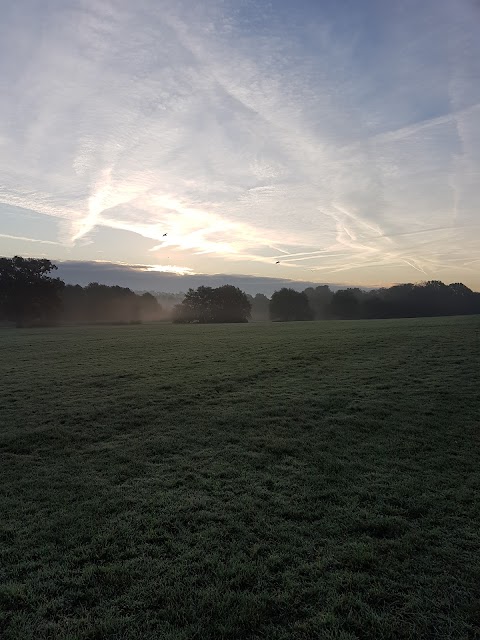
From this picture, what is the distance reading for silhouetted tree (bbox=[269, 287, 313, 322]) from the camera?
380ft

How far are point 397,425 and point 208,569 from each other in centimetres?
970

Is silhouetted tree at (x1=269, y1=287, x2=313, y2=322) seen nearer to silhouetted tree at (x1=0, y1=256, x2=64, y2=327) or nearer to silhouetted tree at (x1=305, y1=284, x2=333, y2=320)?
silhouetted tree at (x1=305, y1=284, x2=333, y2=320)

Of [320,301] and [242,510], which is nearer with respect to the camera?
[242,510]

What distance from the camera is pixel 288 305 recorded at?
11569 cm

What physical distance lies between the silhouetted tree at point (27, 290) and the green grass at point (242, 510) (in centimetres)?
Result: 7080

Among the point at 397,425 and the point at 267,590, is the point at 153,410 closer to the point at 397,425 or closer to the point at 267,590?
the point at 397,425

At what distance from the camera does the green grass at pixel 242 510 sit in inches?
227

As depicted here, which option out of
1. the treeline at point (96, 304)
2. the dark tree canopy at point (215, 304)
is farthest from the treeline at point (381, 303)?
the treeline at point (96, 304)

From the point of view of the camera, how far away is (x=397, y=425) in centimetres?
1400

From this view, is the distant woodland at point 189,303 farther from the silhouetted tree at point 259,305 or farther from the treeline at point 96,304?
the silhouetted tree at point 259,305

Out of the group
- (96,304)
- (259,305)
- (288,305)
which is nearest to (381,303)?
(288,305)

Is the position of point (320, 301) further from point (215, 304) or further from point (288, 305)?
point (215, 304)

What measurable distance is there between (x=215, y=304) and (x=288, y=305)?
74.5 ft

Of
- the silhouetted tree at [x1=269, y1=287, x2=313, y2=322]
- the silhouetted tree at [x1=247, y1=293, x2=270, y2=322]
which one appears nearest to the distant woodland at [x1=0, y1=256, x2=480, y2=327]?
the silhouetted tree at [x1=269, y1=287, x2=313, y2=322]
